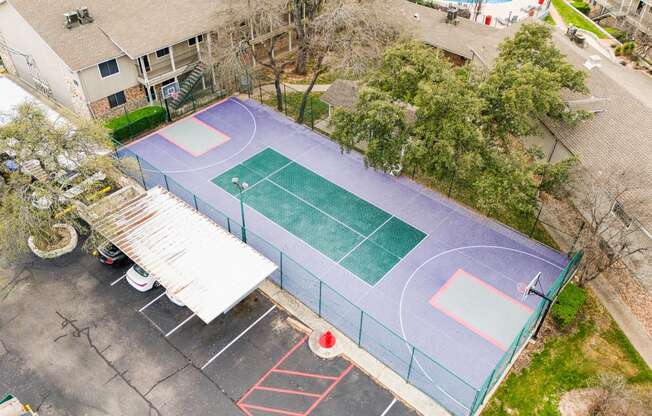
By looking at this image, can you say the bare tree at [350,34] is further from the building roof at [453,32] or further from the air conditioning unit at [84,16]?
the air conditioning unit at [84,16]

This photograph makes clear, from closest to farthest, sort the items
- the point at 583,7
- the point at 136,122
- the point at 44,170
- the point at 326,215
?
the point at 44,170 → the point at 326,215 → the point at 136,122 → the point at 583,7

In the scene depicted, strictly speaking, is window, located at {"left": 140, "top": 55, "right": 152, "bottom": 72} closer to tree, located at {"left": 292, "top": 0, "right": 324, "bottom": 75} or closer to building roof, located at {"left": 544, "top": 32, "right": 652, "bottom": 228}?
tree, located at {"left": 292, "top": 0, "right": 324, "bottom": 75}

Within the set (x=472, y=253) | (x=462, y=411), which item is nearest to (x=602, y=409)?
(x=462, y=411)

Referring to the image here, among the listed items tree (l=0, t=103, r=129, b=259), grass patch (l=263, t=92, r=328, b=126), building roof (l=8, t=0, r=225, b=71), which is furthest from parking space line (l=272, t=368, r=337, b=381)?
building roof (l=8, t=0, r=225, b=71)

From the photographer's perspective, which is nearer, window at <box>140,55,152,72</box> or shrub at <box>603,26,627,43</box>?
window at <box>140,55,152,72</box>

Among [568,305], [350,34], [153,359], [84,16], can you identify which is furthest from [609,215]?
[84,16]

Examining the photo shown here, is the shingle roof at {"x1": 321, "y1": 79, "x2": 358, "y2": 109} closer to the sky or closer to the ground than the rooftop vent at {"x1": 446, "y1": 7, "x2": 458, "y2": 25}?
closer to the ground

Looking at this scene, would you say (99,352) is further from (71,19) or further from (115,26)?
(71,19)
